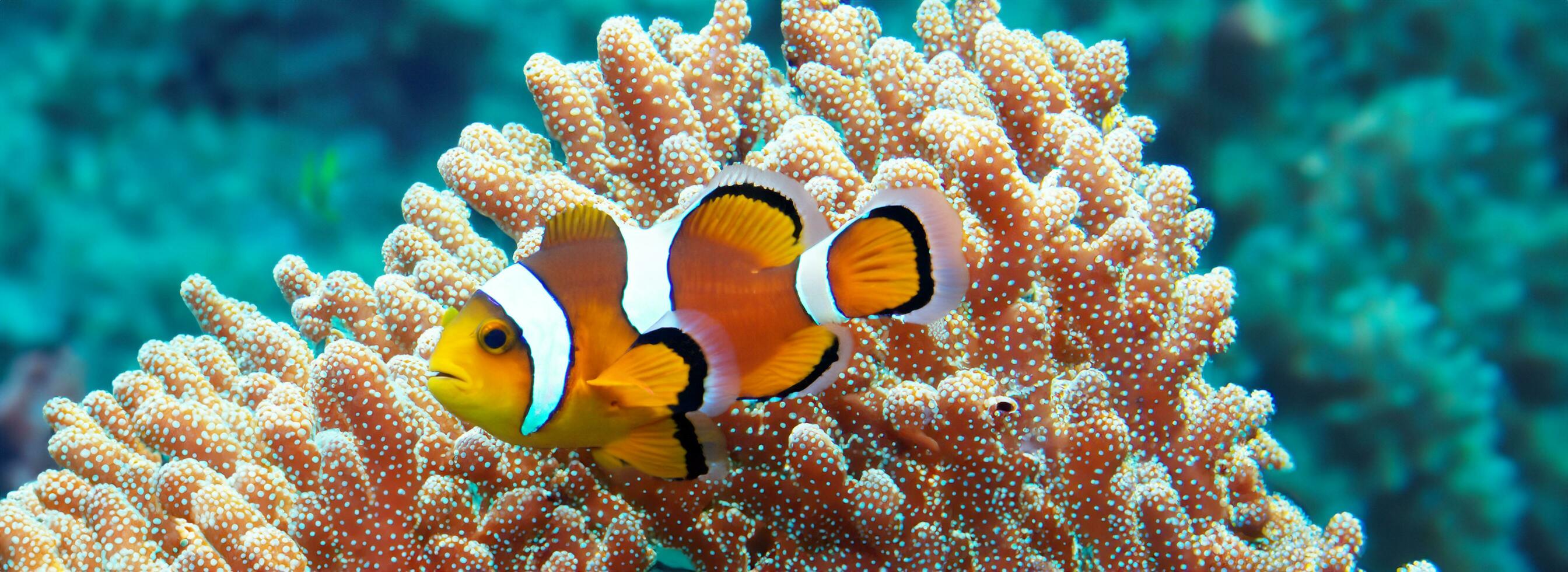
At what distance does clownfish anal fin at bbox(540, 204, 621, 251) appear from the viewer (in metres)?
1.10

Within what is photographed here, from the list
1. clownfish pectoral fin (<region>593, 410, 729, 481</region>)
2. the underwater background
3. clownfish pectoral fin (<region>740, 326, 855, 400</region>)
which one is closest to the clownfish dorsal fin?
clownfish pectoral fin (<region>740, 326, 855, 400</region>)

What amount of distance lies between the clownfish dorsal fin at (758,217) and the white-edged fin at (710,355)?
133mm

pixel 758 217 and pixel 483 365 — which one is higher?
pixel 758 217

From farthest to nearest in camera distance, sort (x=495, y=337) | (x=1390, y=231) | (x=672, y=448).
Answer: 1. (x=1390, y=231)
2. (x=672, y=448)
3. (x=495, y=337)

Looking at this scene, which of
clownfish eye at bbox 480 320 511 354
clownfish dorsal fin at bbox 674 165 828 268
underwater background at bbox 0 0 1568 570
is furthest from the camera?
underwater background at bbox 0 0 1568 570

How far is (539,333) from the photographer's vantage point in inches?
40.6

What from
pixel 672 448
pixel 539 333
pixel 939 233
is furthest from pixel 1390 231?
pixel 539 333

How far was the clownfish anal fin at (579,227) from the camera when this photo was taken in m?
1.10

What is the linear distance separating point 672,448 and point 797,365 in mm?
191

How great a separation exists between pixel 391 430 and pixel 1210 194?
3.00 meters

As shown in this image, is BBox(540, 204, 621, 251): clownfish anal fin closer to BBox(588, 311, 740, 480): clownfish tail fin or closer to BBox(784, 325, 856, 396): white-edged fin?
BBox(588, 311, 740, 480): clownfish tail fin

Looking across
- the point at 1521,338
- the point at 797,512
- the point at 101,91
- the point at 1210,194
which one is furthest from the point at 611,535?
the point at 101,91

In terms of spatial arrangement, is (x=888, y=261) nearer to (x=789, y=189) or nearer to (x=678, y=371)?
(x=789, y=189)

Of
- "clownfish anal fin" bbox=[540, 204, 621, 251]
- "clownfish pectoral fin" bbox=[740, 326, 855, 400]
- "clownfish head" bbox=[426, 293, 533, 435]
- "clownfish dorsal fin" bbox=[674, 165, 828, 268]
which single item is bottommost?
"clownfish head" bbox=[426, 293, 533, 435]
